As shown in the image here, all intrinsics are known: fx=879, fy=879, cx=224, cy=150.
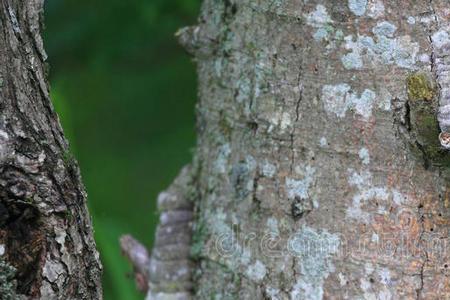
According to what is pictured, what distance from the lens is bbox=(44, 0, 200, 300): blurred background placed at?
2.21 meters

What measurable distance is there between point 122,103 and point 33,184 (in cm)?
166

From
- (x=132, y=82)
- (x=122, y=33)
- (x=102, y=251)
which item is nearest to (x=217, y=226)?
(x=102, y=251)

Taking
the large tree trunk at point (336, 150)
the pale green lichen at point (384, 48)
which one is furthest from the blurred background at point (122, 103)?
the pale green lichen at point (384, 48)

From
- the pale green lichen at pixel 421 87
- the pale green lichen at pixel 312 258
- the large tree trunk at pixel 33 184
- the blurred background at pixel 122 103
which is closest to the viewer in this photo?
the large tree trunk at pixel 33 184

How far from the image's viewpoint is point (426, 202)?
133 centimetres

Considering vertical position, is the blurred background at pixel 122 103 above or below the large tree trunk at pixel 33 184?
above

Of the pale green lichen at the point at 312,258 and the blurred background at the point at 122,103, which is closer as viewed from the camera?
the pale green lichen at the point at 312,258

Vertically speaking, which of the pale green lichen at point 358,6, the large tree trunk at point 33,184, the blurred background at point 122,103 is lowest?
the large tree trunk at point 33,184

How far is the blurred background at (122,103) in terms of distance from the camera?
2.21m

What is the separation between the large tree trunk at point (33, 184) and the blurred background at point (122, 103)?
0.91 metres

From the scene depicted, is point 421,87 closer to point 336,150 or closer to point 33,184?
point 336,150

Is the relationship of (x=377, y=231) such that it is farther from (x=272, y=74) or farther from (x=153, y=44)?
(x=153, y=44)

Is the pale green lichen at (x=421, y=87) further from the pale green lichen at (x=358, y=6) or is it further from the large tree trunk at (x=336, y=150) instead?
the pale green lichen at (x=358, y=6)

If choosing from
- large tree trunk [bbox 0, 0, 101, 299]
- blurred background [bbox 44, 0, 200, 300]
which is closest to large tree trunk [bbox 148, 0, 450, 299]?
large tree trunk [bbox 0, 0, 101, 299]
